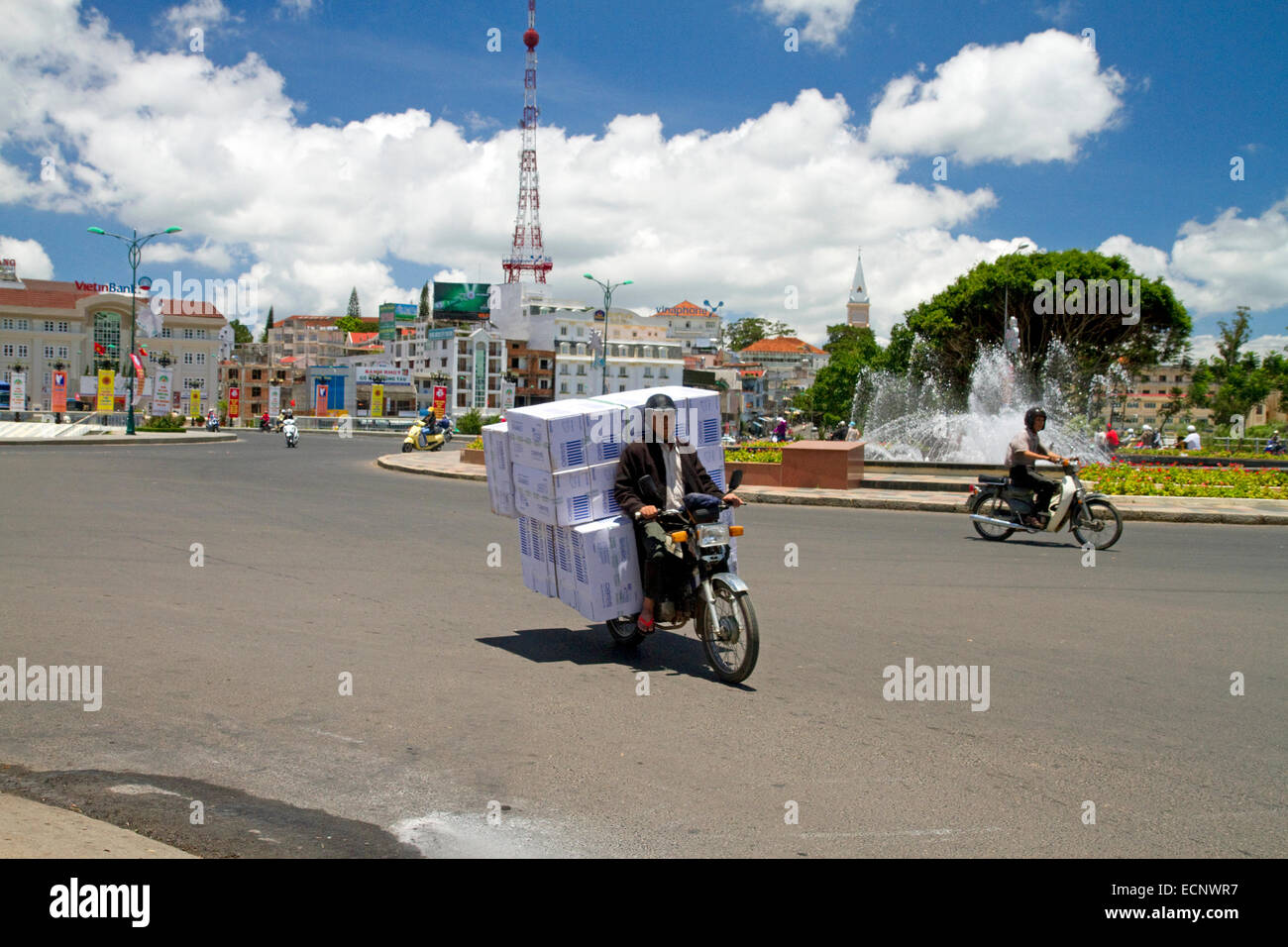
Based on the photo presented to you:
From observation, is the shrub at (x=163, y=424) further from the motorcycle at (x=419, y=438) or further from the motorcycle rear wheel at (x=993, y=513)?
the motorcycle rear wheel at (x=993, y=513)

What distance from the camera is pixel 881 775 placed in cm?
448

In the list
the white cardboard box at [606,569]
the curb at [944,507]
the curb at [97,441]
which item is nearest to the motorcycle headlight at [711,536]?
the white cardboard box at [606,569]

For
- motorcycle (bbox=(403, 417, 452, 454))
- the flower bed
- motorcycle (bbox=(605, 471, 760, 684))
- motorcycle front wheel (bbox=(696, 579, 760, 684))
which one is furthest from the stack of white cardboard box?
motorcycle (bbox=(403, 417, 452, 454))

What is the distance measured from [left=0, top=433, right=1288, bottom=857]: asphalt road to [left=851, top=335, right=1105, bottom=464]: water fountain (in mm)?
16380

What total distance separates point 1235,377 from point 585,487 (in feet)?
307

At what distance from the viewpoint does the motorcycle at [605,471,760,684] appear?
5977mm

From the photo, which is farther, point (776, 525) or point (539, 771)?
point (776, 525)

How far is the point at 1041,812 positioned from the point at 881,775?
68 cm

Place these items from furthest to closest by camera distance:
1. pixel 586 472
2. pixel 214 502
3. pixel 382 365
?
pixel 382 365 → pixel 214 502 → pixel 586 472

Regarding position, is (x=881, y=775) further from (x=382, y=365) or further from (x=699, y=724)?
(x=382, y=365)

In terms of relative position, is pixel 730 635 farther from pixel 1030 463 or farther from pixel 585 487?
pixel 1030 463

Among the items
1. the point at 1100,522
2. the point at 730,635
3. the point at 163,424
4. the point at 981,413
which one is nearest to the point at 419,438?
the point at 981,413

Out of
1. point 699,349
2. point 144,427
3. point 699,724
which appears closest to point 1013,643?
point 699,724

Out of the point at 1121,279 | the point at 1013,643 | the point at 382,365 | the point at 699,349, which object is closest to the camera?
the point at 1013,643
